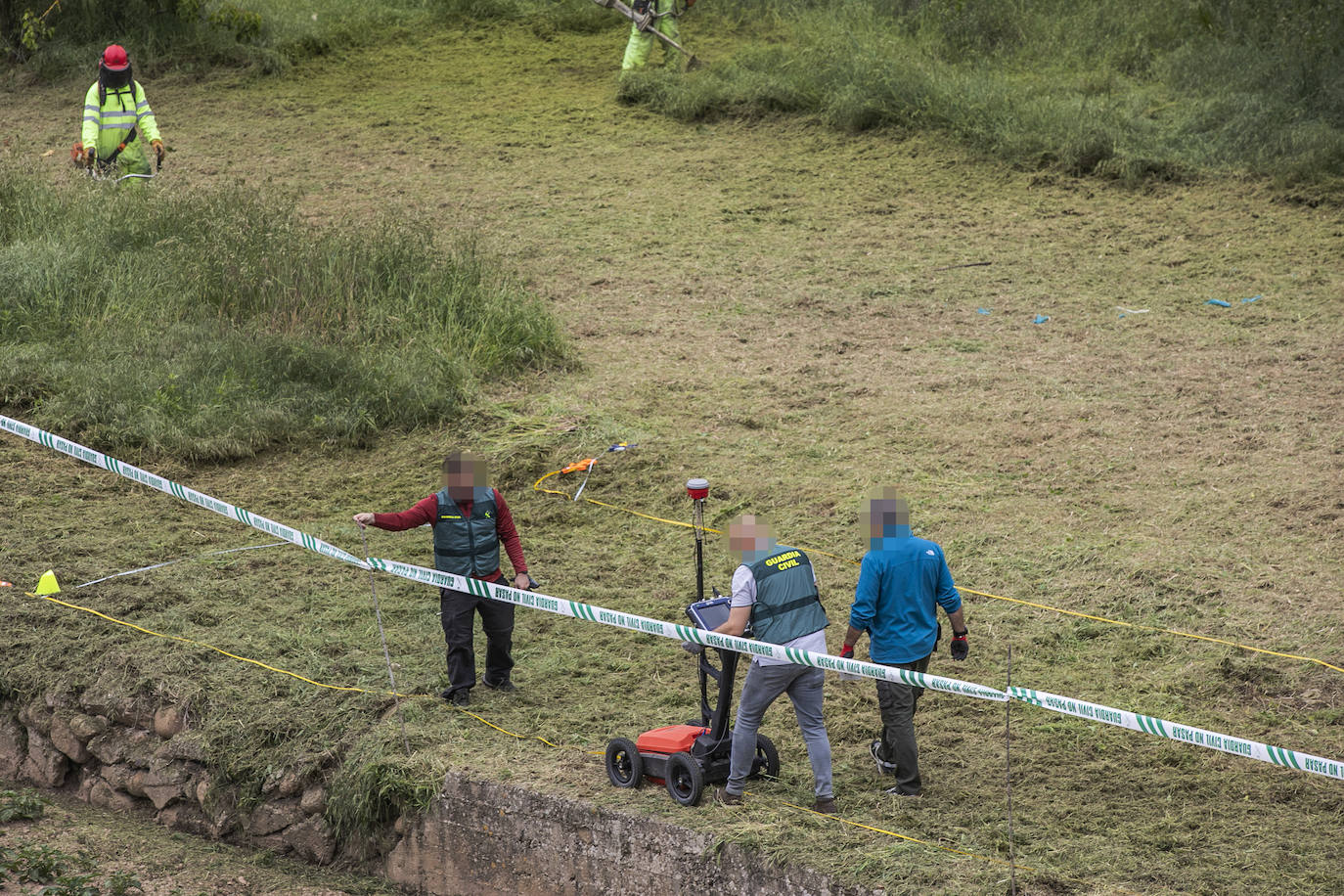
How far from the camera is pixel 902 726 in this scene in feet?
19.5

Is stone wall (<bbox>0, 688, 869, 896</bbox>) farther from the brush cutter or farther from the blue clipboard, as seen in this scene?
the brush cutter

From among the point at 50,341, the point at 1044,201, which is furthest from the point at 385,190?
the point at 1044,201

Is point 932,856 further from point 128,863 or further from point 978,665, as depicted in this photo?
point 128,863

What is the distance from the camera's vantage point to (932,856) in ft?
17.1

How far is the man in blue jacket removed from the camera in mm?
5902

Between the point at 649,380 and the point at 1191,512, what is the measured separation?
15.1 ft

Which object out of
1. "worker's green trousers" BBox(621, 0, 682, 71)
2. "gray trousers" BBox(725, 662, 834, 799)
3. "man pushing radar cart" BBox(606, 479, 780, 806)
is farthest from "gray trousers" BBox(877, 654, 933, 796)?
"worker's green trousers" BBox(621, 0, 682, 71)

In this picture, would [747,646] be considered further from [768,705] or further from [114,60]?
[114,60]

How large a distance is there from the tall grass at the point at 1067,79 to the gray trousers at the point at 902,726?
1106 centimetres

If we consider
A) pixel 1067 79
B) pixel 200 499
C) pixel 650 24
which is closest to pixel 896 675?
pixel 200 499

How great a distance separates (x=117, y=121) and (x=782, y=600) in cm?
1114

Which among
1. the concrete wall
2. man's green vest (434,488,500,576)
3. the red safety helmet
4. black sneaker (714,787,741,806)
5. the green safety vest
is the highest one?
the red safety helmet

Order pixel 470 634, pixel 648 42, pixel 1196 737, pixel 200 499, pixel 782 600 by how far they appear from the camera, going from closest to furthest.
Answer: pixel 1196 737
pixel 782 600
pixel 470 634
pixel 200 499
pixel 648 42

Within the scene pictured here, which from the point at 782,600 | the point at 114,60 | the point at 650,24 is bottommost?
the point at 782,600
